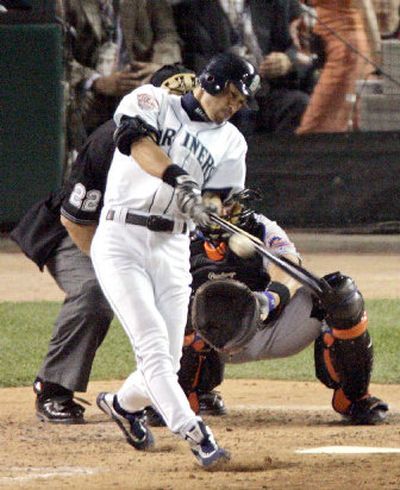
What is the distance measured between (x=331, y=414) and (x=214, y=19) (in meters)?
7.20

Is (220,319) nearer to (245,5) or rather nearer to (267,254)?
(267,254)

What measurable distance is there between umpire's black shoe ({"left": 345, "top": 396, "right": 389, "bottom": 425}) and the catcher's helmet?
5.35ft

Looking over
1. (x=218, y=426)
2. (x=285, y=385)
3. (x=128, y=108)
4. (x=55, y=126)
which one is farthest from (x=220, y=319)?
(x=55, y=126)

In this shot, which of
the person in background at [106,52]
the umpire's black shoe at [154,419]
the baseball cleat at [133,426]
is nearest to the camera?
the baseball cleat at [133,426]

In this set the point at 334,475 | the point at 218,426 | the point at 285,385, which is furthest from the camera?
the point at 285,385

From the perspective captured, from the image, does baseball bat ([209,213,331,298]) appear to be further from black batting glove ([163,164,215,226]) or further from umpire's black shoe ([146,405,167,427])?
umpire's black shoe ([146,405,167,427])

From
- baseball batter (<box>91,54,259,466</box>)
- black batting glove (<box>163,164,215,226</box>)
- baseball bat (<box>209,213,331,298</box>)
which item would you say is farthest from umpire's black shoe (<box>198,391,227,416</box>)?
black batting glove (<box>163,164,215,226</box>)

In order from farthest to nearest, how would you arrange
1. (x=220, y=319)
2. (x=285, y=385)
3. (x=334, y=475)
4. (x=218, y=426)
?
(x=285, y=385)
(x=218, y=426)
(x=220, y=319)
(x=334, y=475)

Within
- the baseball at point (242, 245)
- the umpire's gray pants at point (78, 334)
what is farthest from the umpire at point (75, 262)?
the baseball at point (242, 245)

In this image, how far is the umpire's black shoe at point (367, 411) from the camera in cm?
649

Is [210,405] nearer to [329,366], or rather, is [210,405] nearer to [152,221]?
[329,366]

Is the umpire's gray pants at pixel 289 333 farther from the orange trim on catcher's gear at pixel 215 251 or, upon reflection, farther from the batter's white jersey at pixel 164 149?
the batter's white jersey at pixel 164 149

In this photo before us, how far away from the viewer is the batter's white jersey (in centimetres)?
557

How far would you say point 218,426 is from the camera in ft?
21.3
